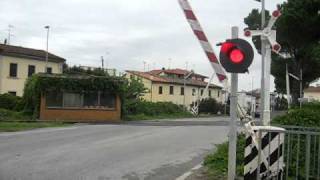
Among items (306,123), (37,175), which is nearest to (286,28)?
(306,123)

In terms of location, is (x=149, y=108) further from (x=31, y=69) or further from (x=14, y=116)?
(x=14, y=116)

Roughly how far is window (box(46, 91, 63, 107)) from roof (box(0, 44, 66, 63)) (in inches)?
637

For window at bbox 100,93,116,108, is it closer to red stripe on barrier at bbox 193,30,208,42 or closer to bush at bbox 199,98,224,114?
bush at bbox 199,98,224,114

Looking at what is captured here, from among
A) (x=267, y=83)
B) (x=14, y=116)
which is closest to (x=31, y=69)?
(x=14, y=116)

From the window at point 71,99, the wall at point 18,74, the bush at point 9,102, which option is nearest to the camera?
the window at point 71,99

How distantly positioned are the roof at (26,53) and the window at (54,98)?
53.1 ft

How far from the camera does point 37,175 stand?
12062mm

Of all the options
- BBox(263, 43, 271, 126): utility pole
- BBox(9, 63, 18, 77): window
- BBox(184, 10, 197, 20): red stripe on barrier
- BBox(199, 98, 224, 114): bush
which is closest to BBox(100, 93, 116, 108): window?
BBox(9, 63, 18, 77): window

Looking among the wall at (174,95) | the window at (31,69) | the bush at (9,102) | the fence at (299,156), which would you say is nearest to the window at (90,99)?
the bush at (9,102)

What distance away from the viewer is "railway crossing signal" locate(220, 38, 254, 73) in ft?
28.9

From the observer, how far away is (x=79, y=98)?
53.1 m

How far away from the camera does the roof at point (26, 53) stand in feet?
218

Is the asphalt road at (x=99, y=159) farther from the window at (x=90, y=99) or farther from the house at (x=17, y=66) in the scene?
the house at (x=17, y=66)

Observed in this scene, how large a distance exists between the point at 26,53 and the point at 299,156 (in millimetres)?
62061
